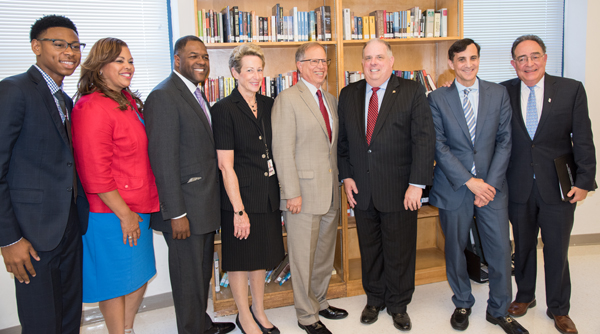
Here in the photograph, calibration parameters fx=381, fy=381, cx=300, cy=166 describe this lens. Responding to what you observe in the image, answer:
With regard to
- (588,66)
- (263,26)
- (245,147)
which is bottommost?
(245,147)

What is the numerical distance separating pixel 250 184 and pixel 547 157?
76.1 inches

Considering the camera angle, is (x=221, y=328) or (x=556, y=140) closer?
(x=556, y=140)

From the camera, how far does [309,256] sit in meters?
2.59

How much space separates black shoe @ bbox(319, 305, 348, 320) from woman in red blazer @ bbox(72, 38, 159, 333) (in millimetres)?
1381

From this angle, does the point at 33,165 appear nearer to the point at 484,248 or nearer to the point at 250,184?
the point at 250,184

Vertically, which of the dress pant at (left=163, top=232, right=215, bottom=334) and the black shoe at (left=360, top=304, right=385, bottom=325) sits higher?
the dress pant at (left=163, top=232, right=215, bottom=334)

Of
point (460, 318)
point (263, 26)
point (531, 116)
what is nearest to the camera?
point (531, 116)

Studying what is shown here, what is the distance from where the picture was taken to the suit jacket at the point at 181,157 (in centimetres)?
201

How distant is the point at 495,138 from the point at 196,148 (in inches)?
75.9

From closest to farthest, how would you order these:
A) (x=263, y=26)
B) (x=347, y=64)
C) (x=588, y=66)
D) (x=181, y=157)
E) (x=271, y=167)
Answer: (x=181, y=157) < (x=271, y=167) < (x=263, y=26) < (x=347, y=64) < (x=588, y=66)

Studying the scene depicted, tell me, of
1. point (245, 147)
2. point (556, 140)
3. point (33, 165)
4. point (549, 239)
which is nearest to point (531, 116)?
point (556, 140)

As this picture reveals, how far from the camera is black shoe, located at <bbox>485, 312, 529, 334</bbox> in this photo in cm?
252

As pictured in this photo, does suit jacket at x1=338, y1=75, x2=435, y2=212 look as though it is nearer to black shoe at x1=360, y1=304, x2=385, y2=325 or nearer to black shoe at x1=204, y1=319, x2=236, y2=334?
black shoe at x1=360, y1=304, x2=385, y2=325

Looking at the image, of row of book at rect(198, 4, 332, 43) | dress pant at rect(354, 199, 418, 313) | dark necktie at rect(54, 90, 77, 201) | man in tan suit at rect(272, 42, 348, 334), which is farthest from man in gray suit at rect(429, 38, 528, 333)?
dark necktie at rect(54, 90, 77, 201)
